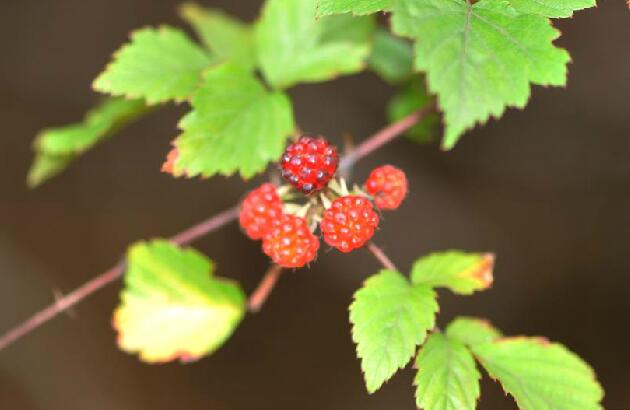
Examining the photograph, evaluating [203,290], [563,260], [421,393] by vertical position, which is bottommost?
[563,260]

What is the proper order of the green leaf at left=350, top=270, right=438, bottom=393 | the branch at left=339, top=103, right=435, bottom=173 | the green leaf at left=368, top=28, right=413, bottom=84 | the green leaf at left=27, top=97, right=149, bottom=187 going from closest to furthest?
the green leaf at left=350, top=270, right=438, bottom=393, the branch at left=339, top=103, right=435, bottom=173, the green leaf at left=27, top=97, right=149, bottom=187, the green leaf at left=368, top=28, right=413, bottom=84

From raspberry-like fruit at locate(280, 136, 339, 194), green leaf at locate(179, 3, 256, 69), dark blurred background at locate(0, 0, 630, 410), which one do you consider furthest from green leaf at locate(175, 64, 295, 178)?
dark blurred background at locate(0, 0, 630, 410)

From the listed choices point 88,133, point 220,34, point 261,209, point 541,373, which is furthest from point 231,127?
point 541,373

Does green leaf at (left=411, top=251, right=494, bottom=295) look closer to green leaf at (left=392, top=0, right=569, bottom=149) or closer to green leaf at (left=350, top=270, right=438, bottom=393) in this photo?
green leaf at (left=350, top=270, right=438, bottom=393)

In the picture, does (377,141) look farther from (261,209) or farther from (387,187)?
(261,209)

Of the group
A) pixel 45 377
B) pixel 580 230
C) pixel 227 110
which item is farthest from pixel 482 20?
pixel 45 377

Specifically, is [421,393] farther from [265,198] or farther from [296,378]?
[296,378]
